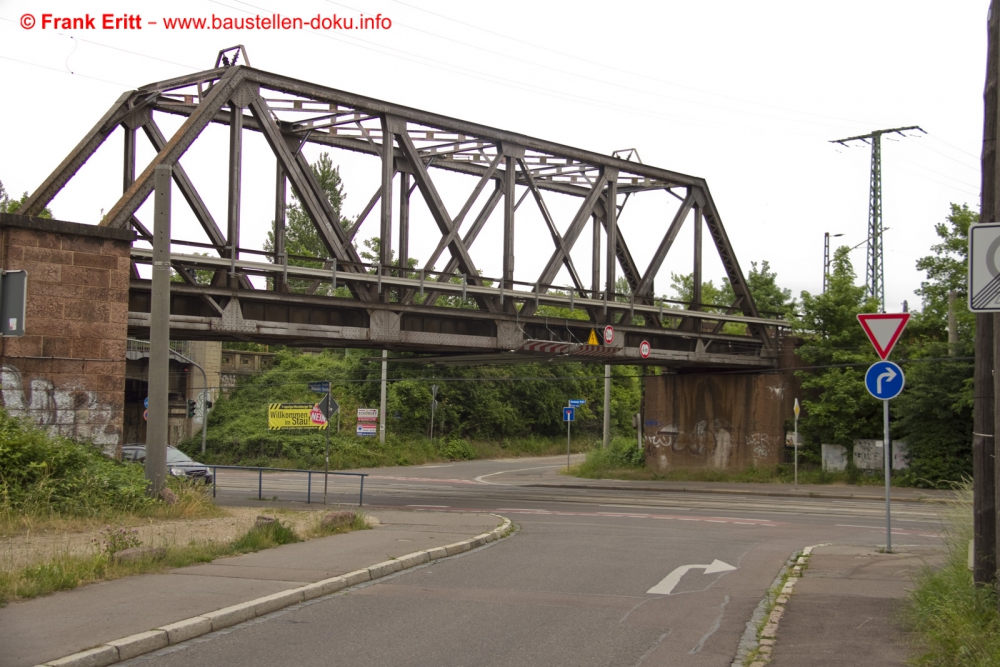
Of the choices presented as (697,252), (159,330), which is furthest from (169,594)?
(697,252)

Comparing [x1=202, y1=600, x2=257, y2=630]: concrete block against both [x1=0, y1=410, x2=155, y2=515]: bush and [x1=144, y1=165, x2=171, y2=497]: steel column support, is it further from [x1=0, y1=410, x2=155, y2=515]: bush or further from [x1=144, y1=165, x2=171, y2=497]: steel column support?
[x1=144, y1=165, x2=171, y2=497]: steel column support

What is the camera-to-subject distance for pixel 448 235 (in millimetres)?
24891

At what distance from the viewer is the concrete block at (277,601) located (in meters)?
8.82

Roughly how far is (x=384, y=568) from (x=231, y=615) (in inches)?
128

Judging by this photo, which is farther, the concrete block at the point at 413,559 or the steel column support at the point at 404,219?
the steel column support at the point at 404,219

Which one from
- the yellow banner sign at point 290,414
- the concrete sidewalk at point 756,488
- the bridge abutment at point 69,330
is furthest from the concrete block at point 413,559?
the yellow banner sign at point 290,414

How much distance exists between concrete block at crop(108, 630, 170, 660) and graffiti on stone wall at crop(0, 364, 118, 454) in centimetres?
1105

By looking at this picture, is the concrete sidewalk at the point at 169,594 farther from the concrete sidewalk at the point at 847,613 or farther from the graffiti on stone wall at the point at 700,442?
the graffiti on stone wall at the point at 700,442

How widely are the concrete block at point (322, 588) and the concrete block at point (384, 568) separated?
772mm

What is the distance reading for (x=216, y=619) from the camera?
26.8 ft

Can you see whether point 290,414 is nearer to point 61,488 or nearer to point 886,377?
point 61,488

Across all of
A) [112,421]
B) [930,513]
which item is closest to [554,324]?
[930,513]

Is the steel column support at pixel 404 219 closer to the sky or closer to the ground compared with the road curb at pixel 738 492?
closer to the sky

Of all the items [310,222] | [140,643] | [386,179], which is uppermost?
[310,222]
